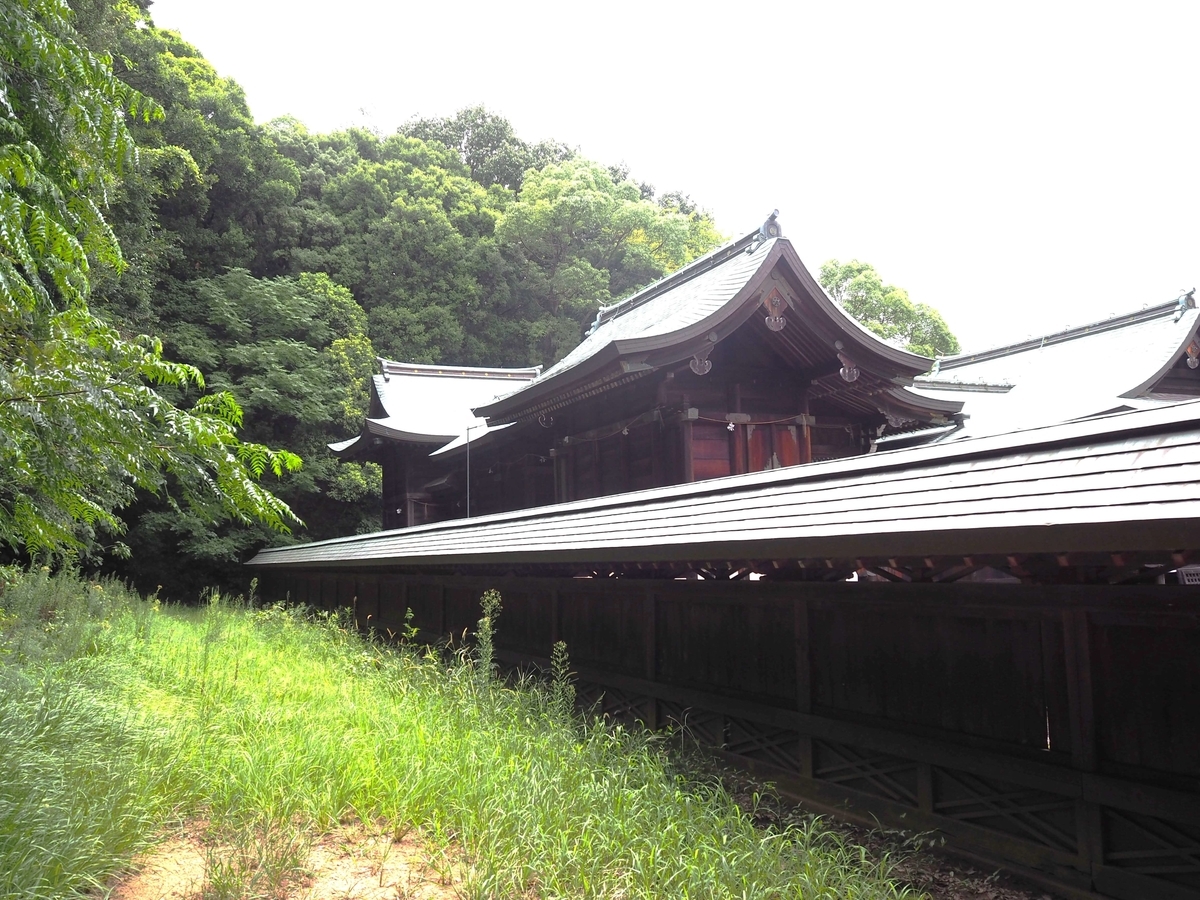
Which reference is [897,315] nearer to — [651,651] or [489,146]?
[489,146]

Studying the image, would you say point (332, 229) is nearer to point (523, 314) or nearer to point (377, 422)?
point (523, 314)

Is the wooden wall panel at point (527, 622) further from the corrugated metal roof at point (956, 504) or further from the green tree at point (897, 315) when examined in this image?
the green tree at point (897, 315)

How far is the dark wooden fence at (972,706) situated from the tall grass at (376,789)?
527 mm

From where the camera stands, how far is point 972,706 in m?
4.46

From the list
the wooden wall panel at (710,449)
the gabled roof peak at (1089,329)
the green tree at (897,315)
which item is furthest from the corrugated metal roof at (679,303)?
the green tree at (897,315)

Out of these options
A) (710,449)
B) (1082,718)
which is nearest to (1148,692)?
(1082,718)

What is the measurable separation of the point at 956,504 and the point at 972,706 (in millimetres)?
1307

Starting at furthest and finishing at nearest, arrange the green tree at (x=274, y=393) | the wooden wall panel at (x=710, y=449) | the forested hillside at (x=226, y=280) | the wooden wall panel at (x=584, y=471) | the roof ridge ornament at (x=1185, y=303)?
1. the green tree at (x=274, y=393)
2. the roof ridge ornament at (x=1185, y=303)
3. the wooden wall panel at (x=584, y=471)
4. the wooden wall panel at (x=710, y=449)
5. the forested hillside at (x=226, y=280)

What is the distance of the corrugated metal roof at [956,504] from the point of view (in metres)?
3.11

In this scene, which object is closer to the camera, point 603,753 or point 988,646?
point 988,646

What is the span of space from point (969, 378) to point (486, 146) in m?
30.5

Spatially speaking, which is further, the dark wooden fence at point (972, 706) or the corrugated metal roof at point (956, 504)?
the dark wooden fence at point (972, 706)

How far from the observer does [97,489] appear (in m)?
12.4

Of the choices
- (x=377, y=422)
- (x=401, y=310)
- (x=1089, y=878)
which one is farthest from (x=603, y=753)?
(x=401, y=310)
